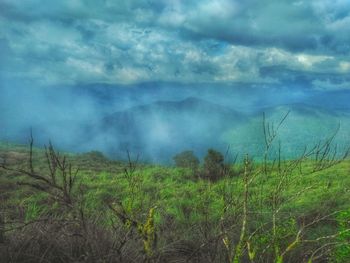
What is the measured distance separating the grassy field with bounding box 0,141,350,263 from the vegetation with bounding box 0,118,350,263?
0.08 ft

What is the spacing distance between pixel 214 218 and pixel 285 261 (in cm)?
327

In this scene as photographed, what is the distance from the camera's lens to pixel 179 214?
38.7ft

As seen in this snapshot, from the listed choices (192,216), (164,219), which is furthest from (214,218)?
(164,219)

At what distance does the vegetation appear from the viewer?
5.51m

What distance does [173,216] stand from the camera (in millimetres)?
11586

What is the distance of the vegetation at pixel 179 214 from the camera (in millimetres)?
5508

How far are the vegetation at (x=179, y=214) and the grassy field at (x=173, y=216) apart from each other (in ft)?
0.08

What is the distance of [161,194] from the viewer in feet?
47.7

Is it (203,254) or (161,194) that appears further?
(161,194)

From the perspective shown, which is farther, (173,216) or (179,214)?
(179,214)

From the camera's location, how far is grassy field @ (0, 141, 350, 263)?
18.0ft

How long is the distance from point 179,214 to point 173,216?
0.82ft

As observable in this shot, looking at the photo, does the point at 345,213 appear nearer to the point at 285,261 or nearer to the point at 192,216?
the point at 285,261

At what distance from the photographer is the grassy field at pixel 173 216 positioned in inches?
217
